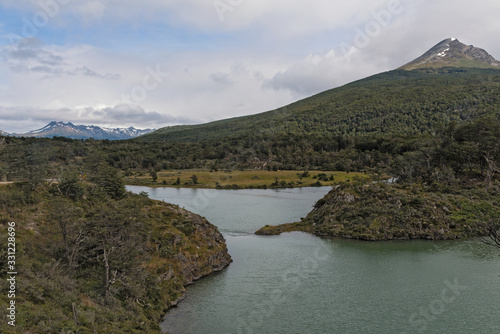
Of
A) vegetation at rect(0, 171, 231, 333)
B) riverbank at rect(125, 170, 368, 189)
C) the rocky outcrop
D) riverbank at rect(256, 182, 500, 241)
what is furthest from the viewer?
riverbank at rect(125, 170, 368, 189)

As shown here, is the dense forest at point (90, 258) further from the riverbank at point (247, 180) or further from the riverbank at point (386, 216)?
the riverbank at point (247, 180)

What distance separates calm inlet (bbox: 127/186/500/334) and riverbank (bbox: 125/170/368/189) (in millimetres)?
78930

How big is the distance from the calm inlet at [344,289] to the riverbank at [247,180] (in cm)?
7893

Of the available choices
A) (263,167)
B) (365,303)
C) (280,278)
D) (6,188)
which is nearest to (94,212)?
(6,188)

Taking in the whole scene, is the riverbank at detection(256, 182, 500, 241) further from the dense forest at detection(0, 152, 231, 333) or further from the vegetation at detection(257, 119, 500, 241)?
the dense forest at detection(0, 152, 231, 333)

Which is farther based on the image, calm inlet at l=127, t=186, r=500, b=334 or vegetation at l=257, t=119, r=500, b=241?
vegetation at l=257, t=119, r=500, b=241

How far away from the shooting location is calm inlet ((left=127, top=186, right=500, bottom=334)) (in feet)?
101

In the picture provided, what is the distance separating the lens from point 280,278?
4184 cm

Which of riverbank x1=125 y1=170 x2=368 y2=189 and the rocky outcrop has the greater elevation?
riverbank x1=125 y1=170 x2=368 y2=189

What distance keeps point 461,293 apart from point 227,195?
3497 inches

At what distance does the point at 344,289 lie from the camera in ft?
127

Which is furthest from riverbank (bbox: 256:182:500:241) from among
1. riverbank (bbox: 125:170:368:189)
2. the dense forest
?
riverbank (bbox: 125:170:368:189)

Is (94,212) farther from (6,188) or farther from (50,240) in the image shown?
(6,188)

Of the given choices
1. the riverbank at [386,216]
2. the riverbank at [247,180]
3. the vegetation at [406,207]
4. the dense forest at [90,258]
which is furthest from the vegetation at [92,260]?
the riverbank at [247,180]
